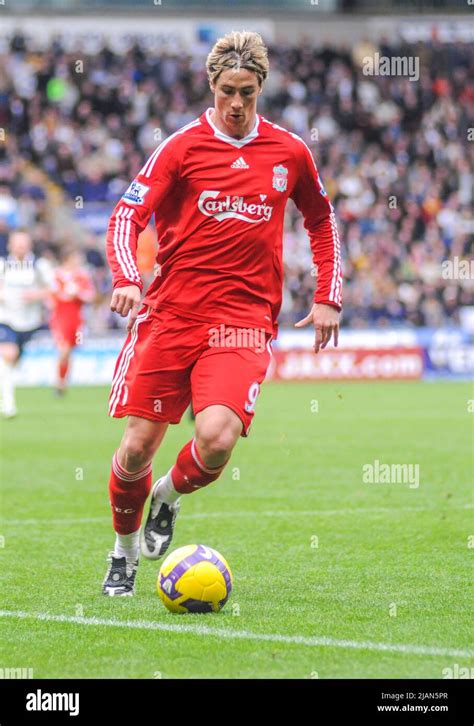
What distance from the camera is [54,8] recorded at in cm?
3250

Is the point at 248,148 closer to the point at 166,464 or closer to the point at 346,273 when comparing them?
the point at 166,464

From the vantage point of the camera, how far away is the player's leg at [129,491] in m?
6.27

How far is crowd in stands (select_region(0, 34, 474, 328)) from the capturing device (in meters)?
28.8

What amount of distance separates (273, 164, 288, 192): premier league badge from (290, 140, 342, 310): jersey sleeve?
0.14 meters

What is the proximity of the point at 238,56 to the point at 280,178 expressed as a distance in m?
0.66

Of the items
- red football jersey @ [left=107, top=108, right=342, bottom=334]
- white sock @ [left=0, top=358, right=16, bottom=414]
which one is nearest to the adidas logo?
red football jersey @ [left=107, top=108, right=342, bottom=334]

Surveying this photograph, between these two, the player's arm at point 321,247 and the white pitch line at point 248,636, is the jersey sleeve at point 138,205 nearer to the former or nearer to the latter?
the player's arm at point 321,247

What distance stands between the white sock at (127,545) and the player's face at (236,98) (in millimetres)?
2068

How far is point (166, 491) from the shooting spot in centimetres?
669

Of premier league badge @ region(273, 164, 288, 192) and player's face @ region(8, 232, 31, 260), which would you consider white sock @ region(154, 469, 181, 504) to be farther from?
player's face @ region(8, 232, 31, 260)

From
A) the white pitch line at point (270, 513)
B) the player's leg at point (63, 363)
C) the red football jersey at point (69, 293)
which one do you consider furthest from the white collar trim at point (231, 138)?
the red football jersey at point (69, 293)

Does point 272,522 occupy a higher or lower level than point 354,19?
lower
